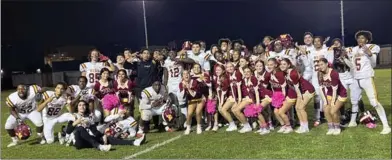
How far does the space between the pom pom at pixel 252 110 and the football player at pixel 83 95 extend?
252 cm

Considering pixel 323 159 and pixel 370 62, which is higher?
pixel 370 62

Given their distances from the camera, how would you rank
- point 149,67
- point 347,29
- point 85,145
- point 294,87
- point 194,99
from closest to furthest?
point 85,145
point 294,87
point 194,99
point 149,67
point 347,29

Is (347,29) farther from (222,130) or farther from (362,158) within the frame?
(362,158)

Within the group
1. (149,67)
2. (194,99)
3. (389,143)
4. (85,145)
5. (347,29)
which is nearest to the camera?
(389,143)

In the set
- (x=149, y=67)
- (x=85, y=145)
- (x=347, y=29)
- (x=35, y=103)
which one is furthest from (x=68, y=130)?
(x=347, y=29)

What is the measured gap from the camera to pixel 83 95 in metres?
8.17

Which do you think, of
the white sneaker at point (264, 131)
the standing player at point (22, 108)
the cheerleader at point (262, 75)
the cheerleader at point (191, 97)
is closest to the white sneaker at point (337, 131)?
the white sneaker at point (264, 131)

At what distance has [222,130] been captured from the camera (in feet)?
27.2

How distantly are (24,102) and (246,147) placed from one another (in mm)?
3953

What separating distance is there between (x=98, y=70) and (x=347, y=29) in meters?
14.1

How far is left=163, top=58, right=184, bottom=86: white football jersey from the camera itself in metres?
8.97

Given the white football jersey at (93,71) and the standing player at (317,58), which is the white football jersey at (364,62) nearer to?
the standing player at (317,58)

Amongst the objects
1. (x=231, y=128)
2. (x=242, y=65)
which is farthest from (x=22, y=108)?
(x=242, y=65)

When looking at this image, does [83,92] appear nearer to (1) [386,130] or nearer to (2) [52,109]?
(2) [52,109]
